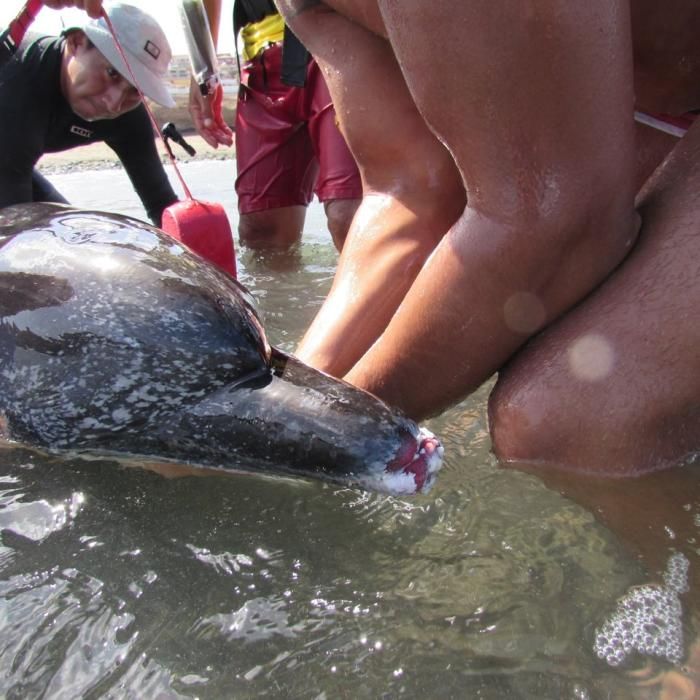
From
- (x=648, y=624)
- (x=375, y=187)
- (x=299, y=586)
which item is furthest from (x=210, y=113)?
(x=648, y=624)

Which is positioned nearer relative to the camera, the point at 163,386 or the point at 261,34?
the point at 163,386

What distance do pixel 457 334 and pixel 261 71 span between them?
11.0 feet

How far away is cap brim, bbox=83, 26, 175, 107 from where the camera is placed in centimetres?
378

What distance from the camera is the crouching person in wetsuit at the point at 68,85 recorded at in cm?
379

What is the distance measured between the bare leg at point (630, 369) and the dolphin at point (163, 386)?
242mm

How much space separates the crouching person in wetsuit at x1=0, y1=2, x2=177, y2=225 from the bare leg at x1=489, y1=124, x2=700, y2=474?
3.11 metres

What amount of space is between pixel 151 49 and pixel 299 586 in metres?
3.51

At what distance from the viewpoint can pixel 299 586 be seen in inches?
52.1

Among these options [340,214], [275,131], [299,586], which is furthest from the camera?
[275,131]

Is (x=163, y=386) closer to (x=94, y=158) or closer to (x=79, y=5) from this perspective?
(x=79, y=5)

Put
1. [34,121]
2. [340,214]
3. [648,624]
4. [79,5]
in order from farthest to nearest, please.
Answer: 1. [34,121]
2. [340,214]
3. [79,5]
4. [648,624]

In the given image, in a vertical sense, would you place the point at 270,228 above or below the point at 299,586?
below

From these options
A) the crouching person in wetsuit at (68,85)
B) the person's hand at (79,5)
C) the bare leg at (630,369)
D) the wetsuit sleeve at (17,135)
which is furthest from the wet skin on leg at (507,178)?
the wetsuit sleeve at (17,135)

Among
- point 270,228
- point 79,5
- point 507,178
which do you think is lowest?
point 270,228
